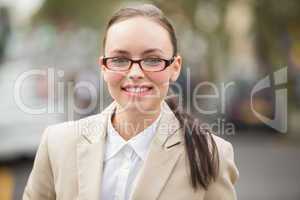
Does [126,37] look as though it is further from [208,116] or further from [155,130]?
[208,116]

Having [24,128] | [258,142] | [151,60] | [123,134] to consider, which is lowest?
[258,142]

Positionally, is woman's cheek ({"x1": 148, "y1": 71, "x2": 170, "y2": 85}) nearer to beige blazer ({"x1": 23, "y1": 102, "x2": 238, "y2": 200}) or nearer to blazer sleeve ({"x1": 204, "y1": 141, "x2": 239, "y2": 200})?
beige blazer ({"x1": 23, "y1": 102, "x2": 238, "y2": 200})

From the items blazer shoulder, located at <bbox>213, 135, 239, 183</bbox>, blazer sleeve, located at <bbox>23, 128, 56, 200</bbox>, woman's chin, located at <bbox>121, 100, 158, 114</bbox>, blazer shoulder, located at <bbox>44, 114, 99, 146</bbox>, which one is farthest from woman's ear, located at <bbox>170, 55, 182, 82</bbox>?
blazer sleeve, located at <bbox>23, 128, 56, 200</bbox>

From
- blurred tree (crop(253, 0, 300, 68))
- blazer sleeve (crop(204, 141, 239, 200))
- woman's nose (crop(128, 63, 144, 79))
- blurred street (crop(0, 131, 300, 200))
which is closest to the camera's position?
woman's nose (crop(128, 63, 144, 79))

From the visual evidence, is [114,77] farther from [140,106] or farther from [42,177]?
[42,177]

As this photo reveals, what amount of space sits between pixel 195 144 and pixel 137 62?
0.38 metres

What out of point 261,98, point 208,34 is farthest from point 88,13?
point 261,98

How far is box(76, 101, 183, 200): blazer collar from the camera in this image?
93.5 inches

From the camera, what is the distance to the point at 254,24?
49.9ft

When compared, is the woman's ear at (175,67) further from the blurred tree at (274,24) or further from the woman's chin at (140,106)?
the blurred tree at (274,24)

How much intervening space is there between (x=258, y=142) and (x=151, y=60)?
1315cm

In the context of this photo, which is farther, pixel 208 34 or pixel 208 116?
pixel 208 34

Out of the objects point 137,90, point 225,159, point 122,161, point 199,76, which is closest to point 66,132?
point 122,161

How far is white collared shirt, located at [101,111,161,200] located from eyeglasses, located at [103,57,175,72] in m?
0.23
